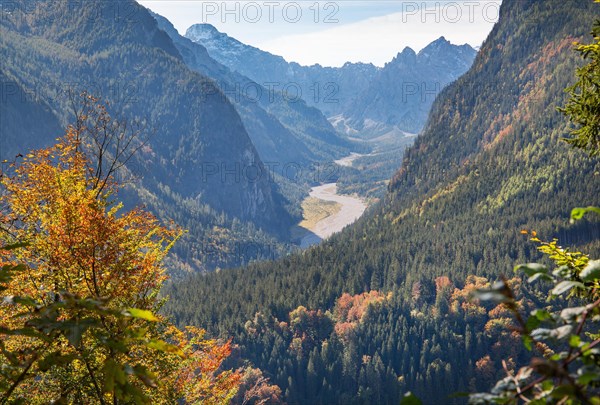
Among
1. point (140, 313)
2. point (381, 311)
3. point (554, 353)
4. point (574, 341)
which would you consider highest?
point (140, 313)

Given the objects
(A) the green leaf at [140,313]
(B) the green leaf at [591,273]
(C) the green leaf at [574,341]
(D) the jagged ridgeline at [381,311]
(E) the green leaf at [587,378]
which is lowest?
(D) the jagged ridgeline at [381,311]

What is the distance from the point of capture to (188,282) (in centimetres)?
18138

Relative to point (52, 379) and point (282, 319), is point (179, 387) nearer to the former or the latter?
point (52, 379)

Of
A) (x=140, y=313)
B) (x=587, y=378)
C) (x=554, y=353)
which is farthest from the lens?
(x=554, y=353)

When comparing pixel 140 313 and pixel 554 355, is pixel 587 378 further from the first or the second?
pixel 140 313

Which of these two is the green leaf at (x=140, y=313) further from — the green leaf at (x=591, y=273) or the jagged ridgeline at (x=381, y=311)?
the jagged ridgeline at (x=381, y=311)

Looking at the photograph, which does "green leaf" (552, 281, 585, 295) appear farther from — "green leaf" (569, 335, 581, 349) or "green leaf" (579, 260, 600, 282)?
"green leaf" (569, 335, 581, 349)

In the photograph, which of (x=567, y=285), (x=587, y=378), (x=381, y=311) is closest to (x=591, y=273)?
(x=567, y=285)

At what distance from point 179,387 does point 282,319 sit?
122520mm

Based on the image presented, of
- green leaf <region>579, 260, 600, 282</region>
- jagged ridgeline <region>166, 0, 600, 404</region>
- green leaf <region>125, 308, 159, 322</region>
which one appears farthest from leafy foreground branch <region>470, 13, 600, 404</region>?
jagged ridgeline <region>166, 0, 600, 404</region>

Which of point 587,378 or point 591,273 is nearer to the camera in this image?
point 587,378

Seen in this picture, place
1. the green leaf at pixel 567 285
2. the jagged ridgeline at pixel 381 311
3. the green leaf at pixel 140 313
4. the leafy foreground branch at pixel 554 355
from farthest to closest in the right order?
the jagged ridgeline at pixel 381 311, the green leaf at pixel 567 285, the green leaf at pixel 140 313, the leafy foreground branch at pixel 554 355

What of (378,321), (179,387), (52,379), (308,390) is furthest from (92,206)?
(378,321)

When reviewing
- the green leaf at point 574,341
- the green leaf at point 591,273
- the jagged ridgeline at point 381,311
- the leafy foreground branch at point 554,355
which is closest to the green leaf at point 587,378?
the leafy foreground branch at point 554,355
